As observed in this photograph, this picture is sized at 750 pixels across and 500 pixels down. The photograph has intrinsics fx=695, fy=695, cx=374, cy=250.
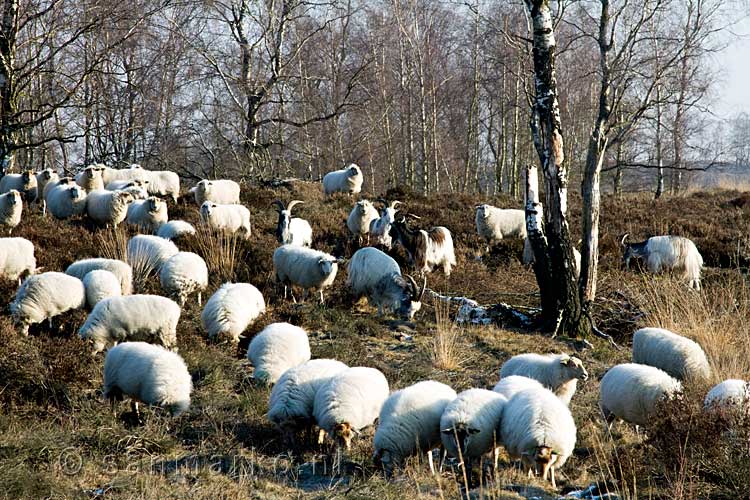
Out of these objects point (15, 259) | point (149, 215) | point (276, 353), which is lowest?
point (276, 353)

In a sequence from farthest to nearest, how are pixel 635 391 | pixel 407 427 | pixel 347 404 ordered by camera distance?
pixel 635 391 < pixel 347 404 < pixel 407 427

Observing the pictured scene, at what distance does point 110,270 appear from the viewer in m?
9.16

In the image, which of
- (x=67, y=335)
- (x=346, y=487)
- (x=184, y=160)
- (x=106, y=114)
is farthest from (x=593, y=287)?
(x=106, y=114)

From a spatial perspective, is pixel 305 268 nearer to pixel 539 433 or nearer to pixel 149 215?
pixel 149 215

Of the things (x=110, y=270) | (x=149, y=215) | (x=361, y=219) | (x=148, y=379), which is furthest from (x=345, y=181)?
(x=148, y=379)

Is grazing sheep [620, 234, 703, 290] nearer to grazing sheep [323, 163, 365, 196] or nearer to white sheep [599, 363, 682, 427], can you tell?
white sheep [599, 363, 682, 427]

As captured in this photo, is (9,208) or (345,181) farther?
(345,181)

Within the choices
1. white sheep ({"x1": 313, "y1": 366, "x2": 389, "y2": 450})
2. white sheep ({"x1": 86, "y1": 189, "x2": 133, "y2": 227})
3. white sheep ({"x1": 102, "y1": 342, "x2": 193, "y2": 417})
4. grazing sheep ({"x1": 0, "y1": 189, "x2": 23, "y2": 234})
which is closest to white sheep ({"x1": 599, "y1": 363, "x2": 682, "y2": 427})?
white sheep ({"x1": 313, "y1": 366, "x2": 389, "y2": 450})

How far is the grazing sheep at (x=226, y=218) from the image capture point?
44.4ft

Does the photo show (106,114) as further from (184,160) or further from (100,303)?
(100,303)

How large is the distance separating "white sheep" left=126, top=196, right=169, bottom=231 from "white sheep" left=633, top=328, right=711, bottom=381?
928 cm

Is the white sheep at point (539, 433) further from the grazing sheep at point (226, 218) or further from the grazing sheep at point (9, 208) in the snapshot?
the grazing sheep at point (9, 208)

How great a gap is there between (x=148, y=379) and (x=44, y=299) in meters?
2.63

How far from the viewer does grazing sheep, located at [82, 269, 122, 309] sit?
825 cm
